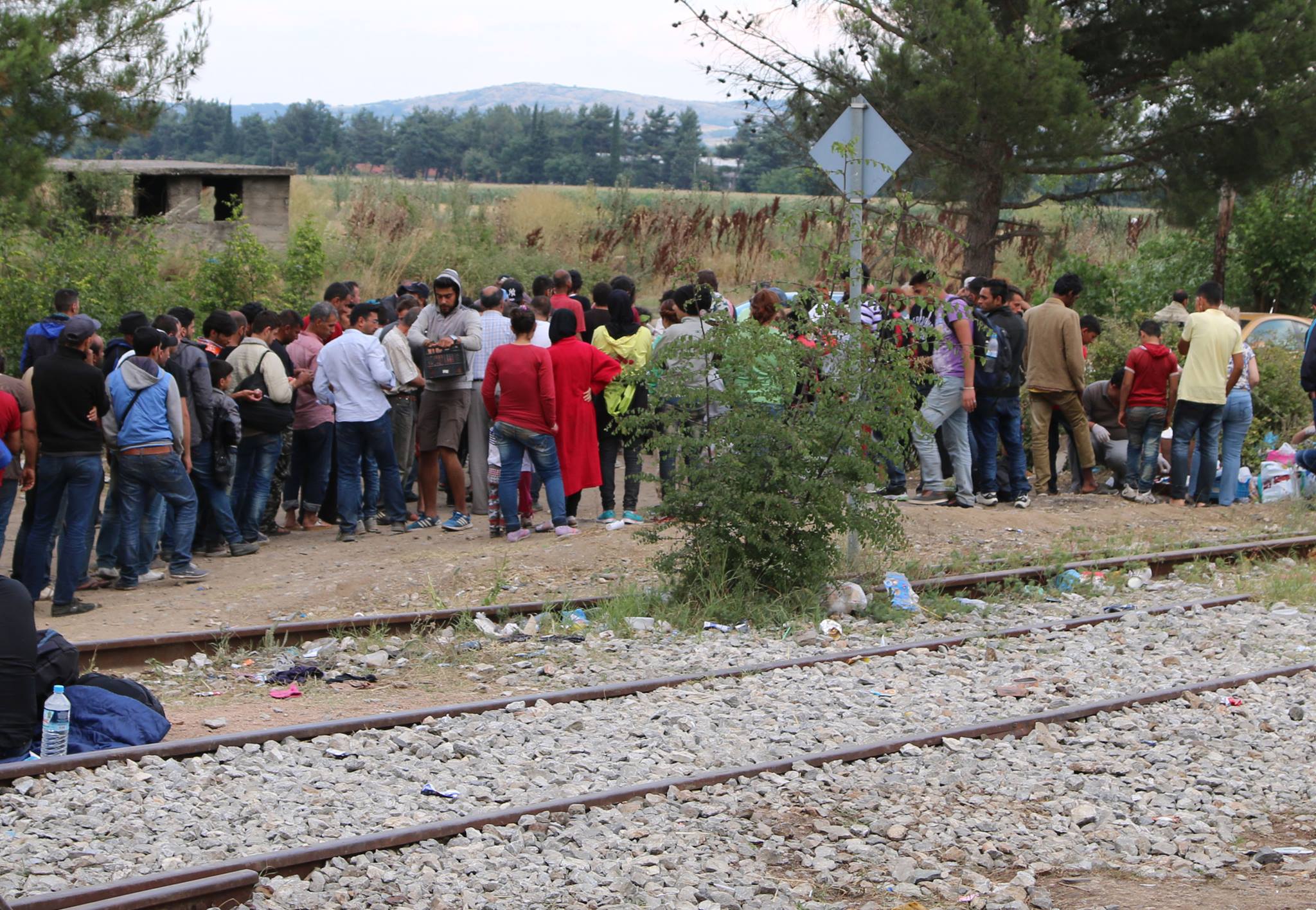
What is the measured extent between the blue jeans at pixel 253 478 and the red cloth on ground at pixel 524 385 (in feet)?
6.59

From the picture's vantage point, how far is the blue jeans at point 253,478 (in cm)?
1176

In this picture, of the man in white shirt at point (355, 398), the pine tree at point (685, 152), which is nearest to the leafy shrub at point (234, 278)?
the man in white shirt at point (355, 398)

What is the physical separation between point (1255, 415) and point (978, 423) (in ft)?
15.7

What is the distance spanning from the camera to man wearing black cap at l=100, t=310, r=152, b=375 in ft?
34.6

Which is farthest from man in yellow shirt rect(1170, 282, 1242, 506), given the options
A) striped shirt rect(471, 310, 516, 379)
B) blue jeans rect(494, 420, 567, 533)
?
striped shirt rect(471, 310, 516, 379)

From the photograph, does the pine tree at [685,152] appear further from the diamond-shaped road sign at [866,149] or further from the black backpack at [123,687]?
the black backpack at [123,687]

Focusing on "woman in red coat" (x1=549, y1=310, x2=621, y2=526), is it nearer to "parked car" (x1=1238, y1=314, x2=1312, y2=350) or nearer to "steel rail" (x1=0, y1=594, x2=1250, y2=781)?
"steel rail" (x1=0, y1=594, x2=1250, y2=781)

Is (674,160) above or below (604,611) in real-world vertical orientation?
above

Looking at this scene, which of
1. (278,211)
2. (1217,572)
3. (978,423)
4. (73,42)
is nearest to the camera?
(1217,572)

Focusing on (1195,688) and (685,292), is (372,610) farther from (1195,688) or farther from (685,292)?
(1195,688)

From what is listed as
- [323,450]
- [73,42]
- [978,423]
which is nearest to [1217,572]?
[978,423]

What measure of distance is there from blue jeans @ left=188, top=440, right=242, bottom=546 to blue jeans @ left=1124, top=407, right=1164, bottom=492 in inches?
350

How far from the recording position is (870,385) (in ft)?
31.1

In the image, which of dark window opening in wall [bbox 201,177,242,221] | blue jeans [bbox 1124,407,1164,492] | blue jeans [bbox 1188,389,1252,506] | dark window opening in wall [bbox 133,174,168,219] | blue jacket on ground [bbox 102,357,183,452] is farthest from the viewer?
dark window opening in wall [bbox 201,177,242,221]
